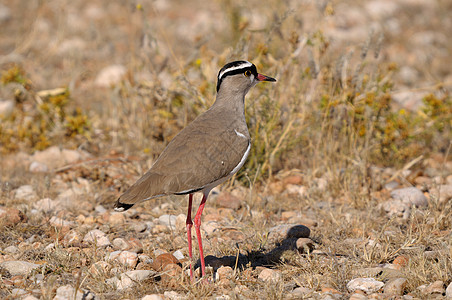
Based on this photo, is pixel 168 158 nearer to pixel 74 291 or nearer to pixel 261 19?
pixel 74 291

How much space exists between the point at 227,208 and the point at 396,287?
2265mm

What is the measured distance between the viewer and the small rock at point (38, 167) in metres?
6.50

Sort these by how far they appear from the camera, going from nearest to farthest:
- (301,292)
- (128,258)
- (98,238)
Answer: (301,292), (128,258), (98,238)

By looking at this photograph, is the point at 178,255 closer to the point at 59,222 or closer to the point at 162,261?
the point at 162,261

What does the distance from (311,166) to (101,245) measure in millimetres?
2876

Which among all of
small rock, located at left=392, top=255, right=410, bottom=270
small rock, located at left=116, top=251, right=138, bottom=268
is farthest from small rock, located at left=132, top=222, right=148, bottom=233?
small rock, located at left=392, top=255, right=410, bottom=270

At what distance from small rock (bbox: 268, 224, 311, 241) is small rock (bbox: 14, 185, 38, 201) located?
261 centimetres

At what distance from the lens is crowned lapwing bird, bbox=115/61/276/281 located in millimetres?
3867

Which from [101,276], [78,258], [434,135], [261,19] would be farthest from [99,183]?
[261,19]

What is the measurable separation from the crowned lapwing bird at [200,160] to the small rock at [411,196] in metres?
2.21

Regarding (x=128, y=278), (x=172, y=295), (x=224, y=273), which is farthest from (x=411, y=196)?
(x=128, y=278)

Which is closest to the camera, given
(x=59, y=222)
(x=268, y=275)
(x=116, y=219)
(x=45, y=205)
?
(x=268, y=275)

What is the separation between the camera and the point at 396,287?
12.2ft

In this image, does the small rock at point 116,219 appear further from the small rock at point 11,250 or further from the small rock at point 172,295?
the small rock at point 172,295
